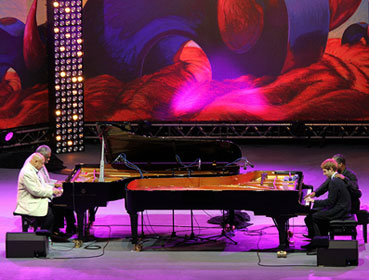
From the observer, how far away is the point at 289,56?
658 inches

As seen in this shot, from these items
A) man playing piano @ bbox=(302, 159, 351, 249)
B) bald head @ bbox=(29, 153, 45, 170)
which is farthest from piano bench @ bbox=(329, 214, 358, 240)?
bald head @ bbox=(29, 153, 45, 170)

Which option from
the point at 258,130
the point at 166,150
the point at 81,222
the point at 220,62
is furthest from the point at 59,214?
the point at 258,130

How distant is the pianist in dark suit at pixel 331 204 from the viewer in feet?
29.5

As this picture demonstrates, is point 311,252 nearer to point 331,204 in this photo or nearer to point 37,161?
point 331,204

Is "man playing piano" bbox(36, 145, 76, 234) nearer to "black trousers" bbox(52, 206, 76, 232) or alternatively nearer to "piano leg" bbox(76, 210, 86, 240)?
"black trousers" bbox(52, 206, 76, 232)

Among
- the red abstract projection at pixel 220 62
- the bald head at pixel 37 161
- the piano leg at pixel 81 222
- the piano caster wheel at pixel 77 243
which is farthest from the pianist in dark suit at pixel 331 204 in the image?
the red abstract projection at pixel 220 62

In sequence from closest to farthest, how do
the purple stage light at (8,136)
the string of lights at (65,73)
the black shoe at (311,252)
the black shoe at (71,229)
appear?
the black shoe at (311,252) → the black shoe at (71,229) → the purple stage light at (8,136) → the string of lights at (65,73)

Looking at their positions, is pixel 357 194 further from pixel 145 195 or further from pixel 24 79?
pixel 24 79

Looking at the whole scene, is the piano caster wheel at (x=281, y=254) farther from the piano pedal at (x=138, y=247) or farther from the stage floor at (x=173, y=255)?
the piano pedal at (x=138, y=247)

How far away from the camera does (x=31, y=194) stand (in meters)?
9.12

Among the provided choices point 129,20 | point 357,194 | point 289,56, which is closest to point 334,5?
point 289,56

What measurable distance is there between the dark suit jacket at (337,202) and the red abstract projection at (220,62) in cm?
799

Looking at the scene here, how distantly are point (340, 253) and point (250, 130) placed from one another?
29.7 ft

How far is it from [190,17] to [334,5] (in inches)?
131
